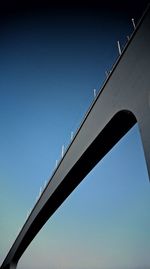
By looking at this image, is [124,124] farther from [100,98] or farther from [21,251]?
[21,251]

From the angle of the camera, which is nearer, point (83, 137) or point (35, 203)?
point (83, 137)

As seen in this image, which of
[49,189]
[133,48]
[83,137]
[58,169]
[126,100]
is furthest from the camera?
[49,189]

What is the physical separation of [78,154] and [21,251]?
96.3 feet

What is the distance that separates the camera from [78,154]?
11695mm

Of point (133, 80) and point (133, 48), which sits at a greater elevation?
point (133, 48)

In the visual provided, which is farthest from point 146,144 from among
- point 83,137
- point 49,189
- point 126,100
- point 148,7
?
point 49,189

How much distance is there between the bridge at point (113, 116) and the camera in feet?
21.0

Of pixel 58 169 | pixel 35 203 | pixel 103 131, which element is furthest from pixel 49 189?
pixel 103 131

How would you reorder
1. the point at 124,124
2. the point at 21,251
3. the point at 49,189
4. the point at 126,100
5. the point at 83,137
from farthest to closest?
1. the point at 21,251
2. the point at 49,189
3. the point at 83,137
4. the point at 124,124
5. the point at 126,100

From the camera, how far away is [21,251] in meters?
34.4

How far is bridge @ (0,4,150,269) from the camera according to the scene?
6.39 m

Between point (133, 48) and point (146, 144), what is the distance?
3079mm

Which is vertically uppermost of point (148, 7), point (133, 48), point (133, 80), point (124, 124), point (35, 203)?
point (148, 7)

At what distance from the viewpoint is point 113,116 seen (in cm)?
862
